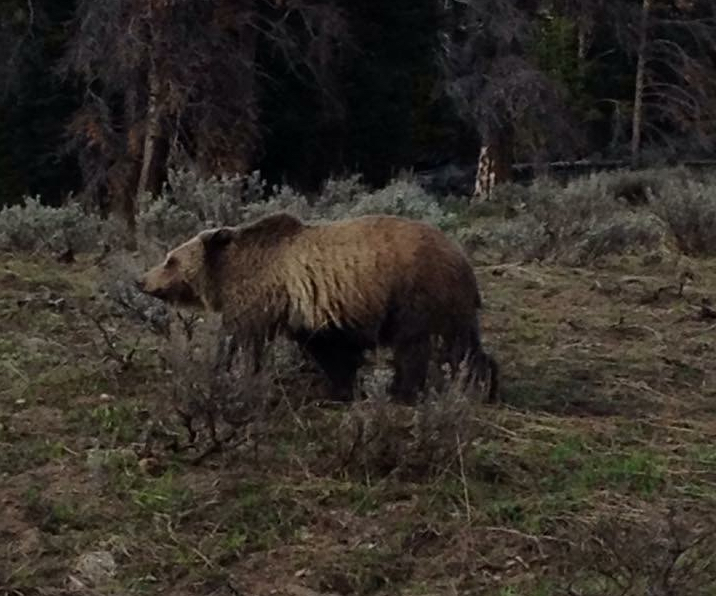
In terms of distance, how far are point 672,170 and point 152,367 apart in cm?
1744

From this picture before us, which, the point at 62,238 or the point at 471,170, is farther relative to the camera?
the point at 471,170

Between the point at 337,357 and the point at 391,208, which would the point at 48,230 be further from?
the point at 337,357

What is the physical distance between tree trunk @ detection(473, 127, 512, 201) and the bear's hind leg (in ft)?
56.4

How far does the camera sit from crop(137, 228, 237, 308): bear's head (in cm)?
751

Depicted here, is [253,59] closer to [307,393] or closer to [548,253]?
[548,253]

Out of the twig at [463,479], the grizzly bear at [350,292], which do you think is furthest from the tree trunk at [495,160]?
the twig at [463,479]

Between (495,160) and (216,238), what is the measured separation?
17286mm

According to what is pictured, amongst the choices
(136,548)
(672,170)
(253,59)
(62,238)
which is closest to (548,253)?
(62,238)

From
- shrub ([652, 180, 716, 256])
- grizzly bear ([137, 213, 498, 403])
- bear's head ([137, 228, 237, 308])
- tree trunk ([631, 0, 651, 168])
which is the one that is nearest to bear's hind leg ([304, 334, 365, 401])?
grizzly bear ([137, 213, 498, 403])

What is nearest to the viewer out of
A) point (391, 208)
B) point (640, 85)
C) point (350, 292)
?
point (350, 292)

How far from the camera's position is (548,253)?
38.5 feet

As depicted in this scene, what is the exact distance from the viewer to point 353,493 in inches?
224

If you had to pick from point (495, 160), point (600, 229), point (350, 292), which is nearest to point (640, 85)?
point (495, 160)

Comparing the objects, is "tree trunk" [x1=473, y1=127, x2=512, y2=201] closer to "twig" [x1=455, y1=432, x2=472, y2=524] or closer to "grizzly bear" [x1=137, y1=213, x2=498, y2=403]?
"grizzly bear" [x1=137, y1=213, x2=498, y2=403]
